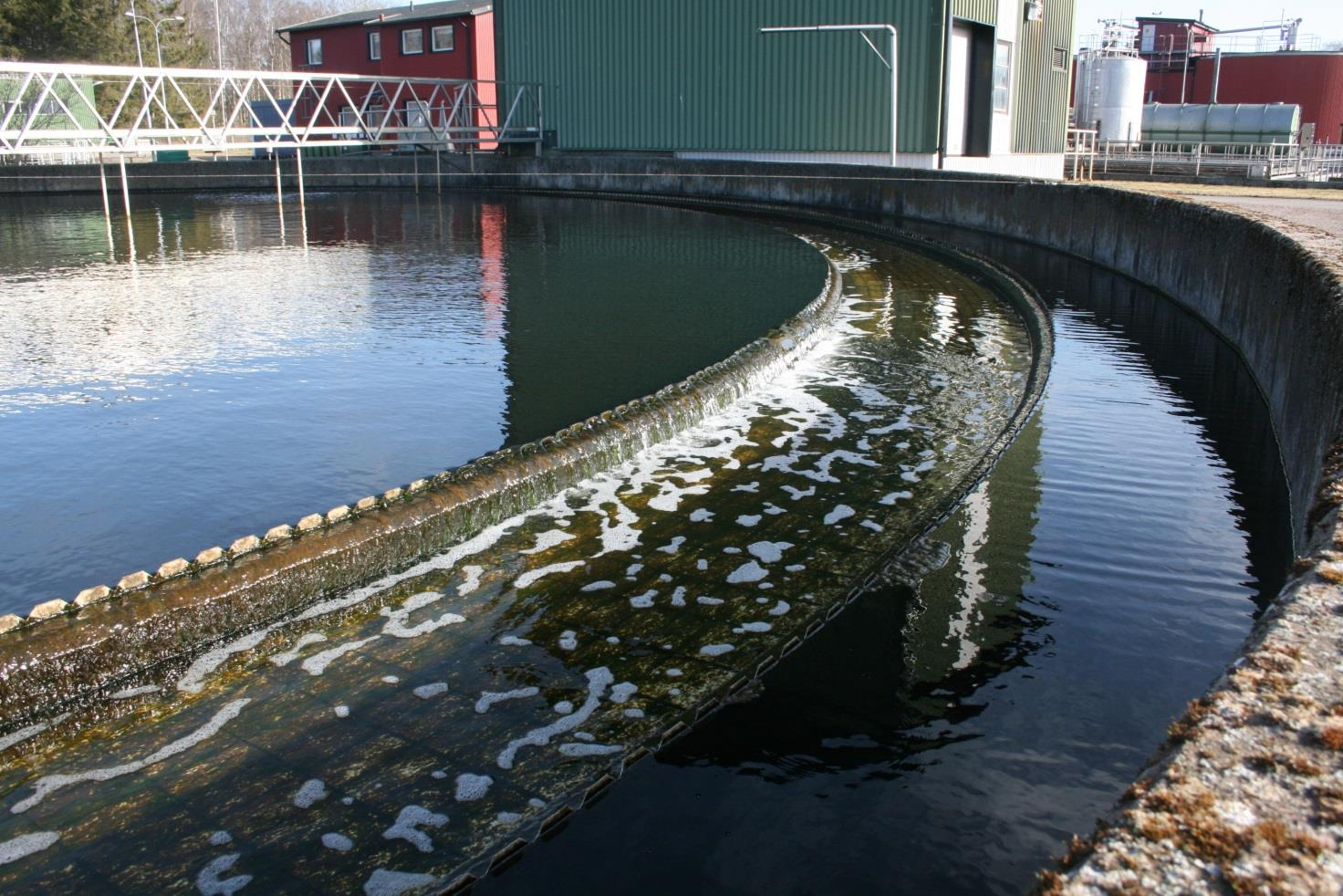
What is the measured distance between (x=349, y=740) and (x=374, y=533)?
1.77 meters

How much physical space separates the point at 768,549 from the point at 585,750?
7.90 feet

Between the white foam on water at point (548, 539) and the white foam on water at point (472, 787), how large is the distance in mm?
2421

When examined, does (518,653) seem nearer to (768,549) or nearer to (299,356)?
(768,549)

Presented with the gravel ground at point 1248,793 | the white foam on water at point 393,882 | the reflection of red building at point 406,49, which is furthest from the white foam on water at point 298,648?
the reflection of red building at point 406,49

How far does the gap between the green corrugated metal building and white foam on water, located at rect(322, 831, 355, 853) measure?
23551 millimetres

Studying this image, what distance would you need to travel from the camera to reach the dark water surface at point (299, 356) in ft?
24.9

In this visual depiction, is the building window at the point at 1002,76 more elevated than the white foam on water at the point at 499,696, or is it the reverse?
the building window at the point at 1002,76

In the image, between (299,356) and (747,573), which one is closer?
(747,573)

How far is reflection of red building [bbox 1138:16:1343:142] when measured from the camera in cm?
4797

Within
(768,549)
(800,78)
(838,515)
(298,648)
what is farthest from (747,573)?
(800,78)

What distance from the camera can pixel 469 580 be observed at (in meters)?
6.62

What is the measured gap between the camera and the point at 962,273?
16891 mm

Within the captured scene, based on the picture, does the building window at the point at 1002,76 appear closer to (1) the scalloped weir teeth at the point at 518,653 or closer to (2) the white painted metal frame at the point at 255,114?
(2) the white painted metal frame at the point at 255,114

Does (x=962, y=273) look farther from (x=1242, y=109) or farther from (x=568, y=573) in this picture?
(x=1242, y=109)
